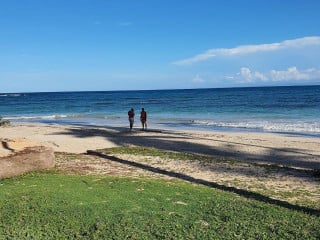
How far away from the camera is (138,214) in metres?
7.40

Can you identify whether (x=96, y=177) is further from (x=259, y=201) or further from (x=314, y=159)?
(x=314, y=159)

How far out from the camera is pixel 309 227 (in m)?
6.91

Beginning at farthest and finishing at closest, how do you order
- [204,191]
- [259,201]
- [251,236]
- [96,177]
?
[96,177]
[204,191]
[259,201]
[251,236]

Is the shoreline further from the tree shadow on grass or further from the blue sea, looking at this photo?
the blue sea

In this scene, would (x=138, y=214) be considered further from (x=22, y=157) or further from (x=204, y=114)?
(x=204, y=114)

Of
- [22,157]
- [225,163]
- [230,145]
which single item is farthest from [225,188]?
[230,145]

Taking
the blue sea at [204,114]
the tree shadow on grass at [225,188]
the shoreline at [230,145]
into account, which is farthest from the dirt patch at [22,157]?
the blue sea at [204,114]

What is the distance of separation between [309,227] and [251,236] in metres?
1.16

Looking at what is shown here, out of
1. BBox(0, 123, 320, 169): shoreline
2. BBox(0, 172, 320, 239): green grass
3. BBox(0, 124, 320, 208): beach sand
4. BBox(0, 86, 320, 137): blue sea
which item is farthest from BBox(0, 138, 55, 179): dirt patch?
BBox(0, 86, 320, 137): blue sea

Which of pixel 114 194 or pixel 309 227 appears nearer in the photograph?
pixel 309 227

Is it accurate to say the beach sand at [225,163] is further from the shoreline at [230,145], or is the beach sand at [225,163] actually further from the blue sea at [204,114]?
the blue sea at [204,114]

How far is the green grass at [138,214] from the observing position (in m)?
6.58

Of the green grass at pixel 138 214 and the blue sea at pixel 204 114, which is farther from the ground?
the green grass at pixel 138 214

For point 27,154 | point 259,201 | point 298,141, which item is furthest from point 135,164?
point 298,141
